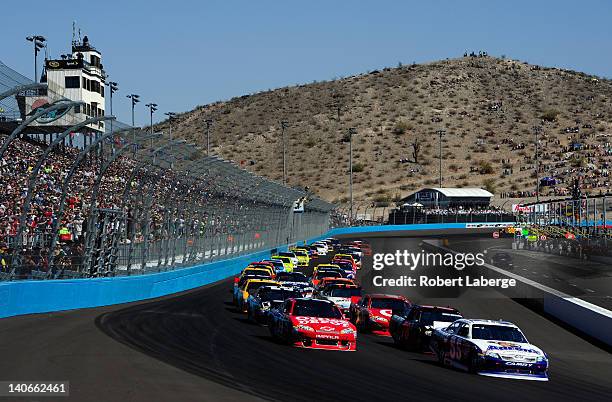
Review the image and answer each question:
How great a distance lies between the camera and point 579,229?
89.2 m

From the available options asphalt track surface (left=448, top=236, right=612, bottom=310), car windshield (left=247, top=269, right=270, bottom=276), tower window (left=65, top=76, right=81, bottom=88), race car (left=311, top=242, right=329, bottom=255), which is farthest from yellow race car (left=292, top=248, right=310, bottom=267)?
car windshield (left=247, top=269, right=270, bottom=276)

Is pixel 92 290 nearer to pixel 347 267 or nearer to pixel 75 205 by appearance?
pixel 75 205

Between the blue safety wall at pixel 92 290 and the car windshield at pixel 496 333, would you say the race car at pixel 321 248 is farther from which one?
→ the car windshield at pixel 496 333

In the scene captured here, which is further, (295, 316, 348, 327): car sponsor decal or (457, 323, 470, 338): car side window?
(295, 316, 348, 327): car sponsor decal

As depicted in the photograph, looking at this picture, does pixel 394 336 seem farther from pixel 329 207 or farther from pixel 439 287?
pixel 329 207

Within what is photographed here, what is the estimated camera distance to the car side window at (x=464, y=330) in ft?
70.3

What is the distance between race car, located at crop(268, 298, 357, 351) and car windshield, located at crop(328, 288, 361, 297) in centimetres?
819

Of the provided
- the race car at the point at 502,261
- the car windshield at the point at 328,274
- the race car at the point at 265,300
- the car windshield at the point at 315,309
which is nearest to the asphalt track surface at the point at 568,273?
the race car at the point at 502,261

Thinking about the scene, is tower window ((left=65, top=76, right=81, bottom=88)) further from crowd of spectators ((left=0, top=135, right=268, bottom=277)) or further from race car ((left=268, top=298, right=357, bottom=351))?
race car ((left=268, top=298, right=357, bottom=351))

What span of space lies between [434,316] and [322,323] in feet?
9.70

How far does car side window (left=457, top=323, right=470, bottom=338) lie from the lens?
70.3ft

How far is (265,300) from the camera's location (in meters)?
30.1

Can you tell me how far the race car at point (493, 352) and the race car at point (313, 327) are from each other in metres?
2.65

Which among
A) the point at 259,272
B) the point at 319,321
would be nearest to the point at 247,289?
the point at 259,272
